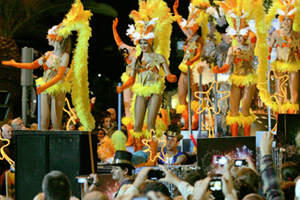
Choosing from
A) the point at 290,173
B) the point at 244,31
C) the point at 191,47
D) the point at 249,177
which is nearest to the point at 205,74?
the point at 191,47

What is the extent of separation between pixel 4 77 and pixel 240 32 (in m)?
5.92

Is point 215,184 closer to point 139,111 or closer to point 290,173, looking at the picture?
point 290,173

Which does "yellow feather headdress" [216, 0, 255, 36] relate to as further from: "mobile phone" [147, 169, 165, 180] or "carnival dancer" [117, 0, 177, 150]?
"mobile phone" [147, 169, 165, 180]

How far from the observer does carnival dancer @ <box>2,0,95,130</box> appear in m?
5.60

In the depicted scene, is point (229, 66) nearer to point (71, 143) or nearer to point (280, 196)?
point (71, 143)

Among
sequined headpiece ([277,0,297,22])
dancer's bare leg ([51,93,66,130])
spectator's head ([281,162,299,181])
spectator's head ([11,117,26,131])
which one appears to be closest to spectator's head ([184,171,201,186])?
spectator's head ([281,162,299,181])

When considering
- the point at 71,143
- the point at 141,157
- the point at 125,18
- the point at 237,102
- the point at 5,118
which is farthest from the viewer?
the point at 125,18

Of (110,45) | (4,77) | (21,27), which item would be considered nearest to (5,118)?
(4,77)

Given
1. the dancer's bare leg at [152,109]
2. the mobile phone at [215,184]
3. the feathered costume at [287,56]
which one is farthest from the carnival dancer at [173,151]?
the mobile phone at [215,184]

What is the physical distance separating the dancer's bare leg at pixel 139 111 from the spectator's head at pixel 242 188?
344 centimetres

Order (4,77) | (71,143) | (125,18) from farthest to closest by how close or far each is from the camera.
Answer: (125,18) → (4,77) → (71,143)

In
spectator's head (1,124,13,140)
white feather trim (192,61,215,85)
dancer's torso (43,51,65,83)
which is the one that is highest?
white feather trim (192,61,215,85)

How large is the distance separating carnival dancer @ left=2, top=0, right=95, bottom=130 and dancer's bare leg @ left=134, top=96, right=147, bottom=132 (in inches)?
30.9

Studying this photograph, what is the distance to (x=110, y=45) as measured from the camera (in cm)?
1184
